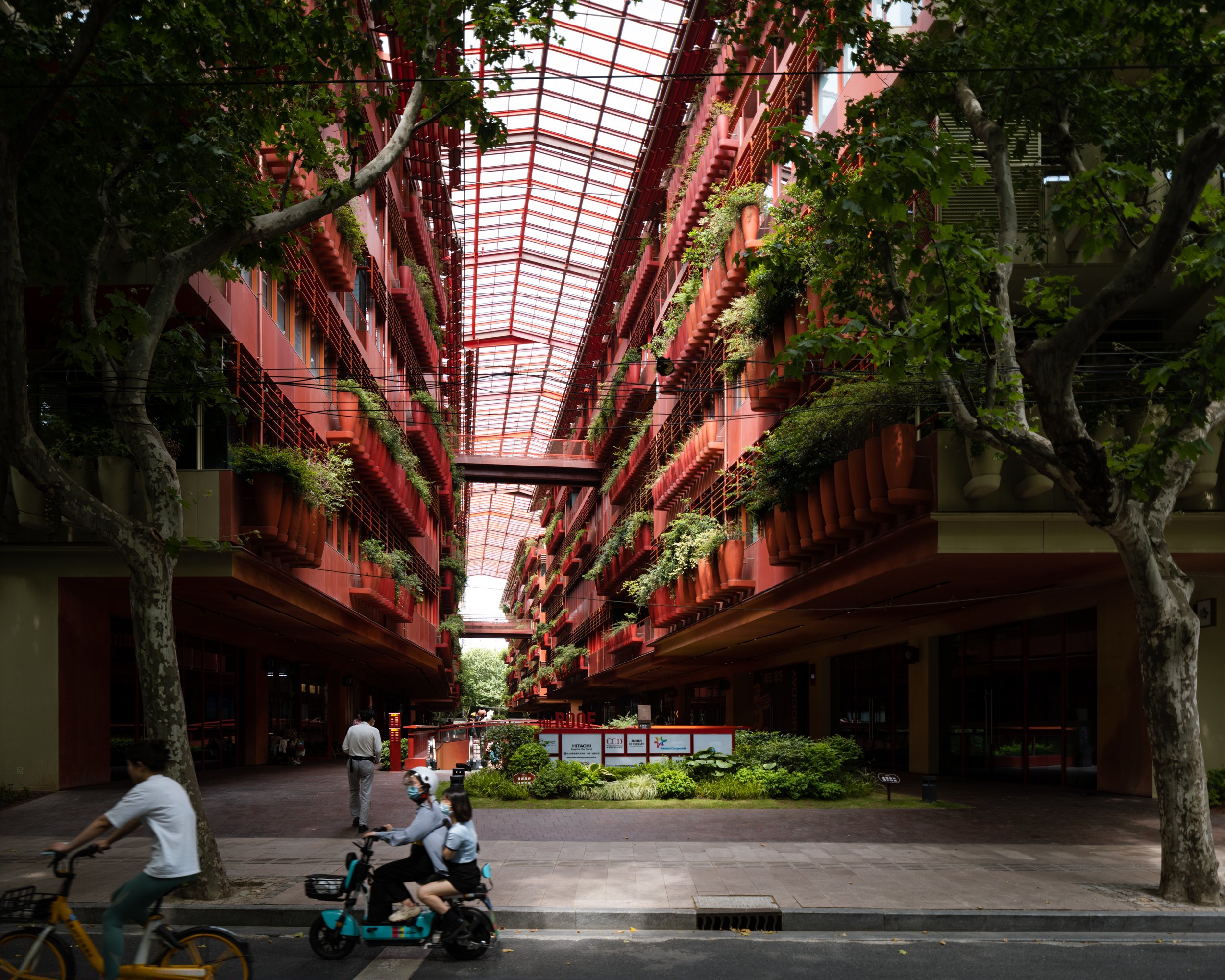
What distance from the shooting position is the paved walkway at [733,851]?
34.0ft

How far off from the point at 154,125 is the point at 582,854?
9100mm

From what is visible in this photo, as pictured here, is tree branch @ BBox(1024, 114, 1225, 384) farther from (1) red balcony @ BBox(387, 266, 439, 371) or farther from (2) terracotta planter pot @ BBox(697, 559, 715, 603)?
(1) red balcony @ BBox(387, 266, 439, 371)

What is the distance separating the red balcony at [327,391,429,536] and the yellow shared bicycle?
1930 cm

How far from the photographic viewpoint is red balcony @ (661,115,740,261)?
28.6 m

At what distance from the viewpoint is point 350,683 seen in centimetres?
4853

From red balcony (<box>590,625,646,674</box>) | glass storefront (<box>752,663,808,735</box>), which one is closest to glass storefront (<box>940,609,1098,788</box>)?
glass storefront (<box>752,663,808,735</box>)

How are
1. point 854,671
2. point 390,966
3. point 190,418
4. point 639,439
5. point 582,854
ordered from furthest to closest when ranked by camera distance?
Result: 1. point 639,439
2. point 854,671
3. point 190,418
4. point 582,854
5. point 390,966

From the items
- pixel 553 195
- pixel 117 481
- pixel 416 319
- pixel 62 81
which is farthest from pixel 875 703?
pixel 62 81

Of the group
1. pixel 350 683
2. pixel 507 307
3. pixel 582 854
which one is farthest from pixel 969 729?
pixel 507 307

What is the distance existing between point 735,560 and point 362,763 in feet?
38.6

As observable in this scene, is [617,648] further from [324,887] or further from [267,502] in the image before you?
[324,887]

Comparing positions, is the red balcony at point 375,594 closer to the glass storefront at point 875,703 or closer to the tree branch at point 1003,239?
the glass storefront at point 875,703

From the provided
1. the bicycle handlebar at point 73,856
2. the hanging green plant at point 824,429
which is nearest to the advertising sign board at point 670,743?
the hanging green plant at point 824,429

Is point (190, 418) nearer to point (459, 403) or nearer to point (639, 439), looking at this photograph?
point (639, 439)
